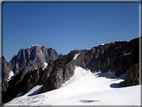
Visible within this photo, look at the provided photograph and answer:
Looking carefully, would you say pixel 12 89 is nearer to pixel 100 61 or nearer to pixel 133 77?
pixel 100 61

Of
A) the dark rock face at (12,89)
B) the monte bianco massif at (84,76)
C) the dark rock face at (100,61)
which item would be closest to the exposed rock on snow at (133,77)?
the monte bianco massif at (84,76)

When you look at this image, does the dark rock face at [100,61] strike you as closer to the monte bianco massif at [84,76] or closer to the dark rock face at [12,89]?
the monte bianco massif at [84,76]

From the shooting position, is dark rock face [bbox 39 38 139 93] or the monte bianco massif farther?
dark rock face [bbox 39 38 139 93]

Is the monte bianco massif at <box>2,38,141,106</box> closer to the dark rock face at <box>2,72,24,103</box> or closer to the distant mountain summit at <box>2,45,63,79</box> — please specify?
the dark rock face at <box>2,72,24,103</box>

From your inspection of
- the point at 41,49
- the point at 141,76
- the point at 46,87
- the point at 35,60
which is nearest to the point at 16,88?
the point at 46,87

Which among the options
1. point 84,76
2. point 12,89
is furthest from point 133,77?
point 12,89

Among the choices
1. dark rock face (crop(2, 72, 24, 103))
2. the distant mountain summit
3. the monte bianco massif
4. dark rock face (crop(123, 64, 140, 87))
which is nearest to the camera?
dark rock face (crop(123, 64, 140, 87))

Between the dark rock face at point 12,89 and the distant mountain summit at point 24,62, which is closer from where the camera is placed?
the dark rock face at point 12,89

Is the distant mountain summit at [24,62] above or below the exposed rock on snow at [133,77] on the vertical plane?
above

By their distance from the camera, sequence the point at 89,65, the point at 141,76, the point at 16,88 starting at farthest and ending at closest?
the point at 16,88
the point at 89,65
the point at 141,76

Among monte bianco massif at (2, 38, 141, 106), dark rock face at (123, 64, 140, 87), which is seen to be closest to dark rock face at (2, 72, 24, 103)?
monte bianco massif at (2, 38, 141, 106)

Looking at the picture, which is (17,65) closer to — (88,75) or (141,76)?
(88,75)
